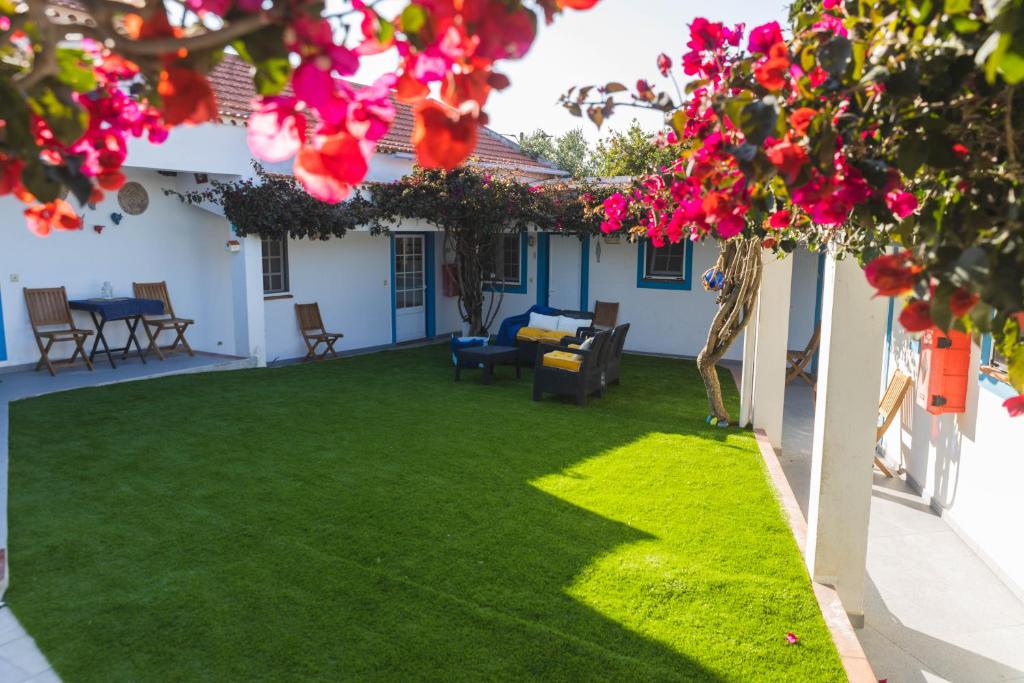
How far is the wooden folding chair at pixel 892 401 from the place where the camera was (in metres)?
7.48

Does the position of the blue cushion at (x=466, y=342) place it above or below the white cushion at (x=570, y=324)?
below

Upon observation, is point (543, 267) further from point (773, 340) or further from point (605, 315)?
point (773, 340)

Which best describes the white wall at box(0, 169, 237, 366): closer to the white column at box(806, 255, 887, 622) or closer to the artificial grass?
the artificial grass

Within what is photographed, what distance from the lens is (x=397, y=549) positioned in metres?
5.00

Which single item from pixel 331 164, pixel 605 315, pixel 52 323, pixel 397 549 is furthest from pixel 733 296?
pixel 52 323

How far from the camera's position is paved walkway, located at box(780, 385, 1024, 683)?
419cm

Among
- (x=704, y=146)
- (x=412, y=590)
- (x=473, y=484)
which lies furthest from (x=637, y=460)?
(x=704, y=146)

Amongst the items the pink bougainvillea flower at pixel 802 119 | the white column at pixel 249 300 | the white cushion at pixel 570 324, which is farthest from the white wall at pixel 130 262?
the pink bougainvillea flower at pixel 802 119

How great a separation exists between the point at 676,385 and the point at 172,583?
813 centimetres

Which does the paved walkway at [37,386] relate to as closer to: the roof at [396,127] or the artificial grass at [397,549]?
the artificial grass at [397,549]

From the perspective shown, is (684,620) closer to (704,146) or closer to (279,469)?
(704,146)

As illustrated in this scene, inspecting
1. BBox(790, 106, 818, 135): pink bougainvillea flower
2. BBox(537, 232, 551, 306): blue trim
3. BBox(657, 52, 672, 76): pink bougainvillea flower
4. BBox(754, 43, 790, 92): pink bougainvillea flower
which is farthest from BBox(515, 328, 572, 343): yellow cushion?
BBox(790, 106, 818, 135): pink bougainvillea flower

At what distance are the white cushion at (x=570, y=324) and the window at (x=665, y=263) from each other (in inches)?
99.4

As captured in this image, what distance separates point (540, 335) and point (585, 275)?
124 inches
